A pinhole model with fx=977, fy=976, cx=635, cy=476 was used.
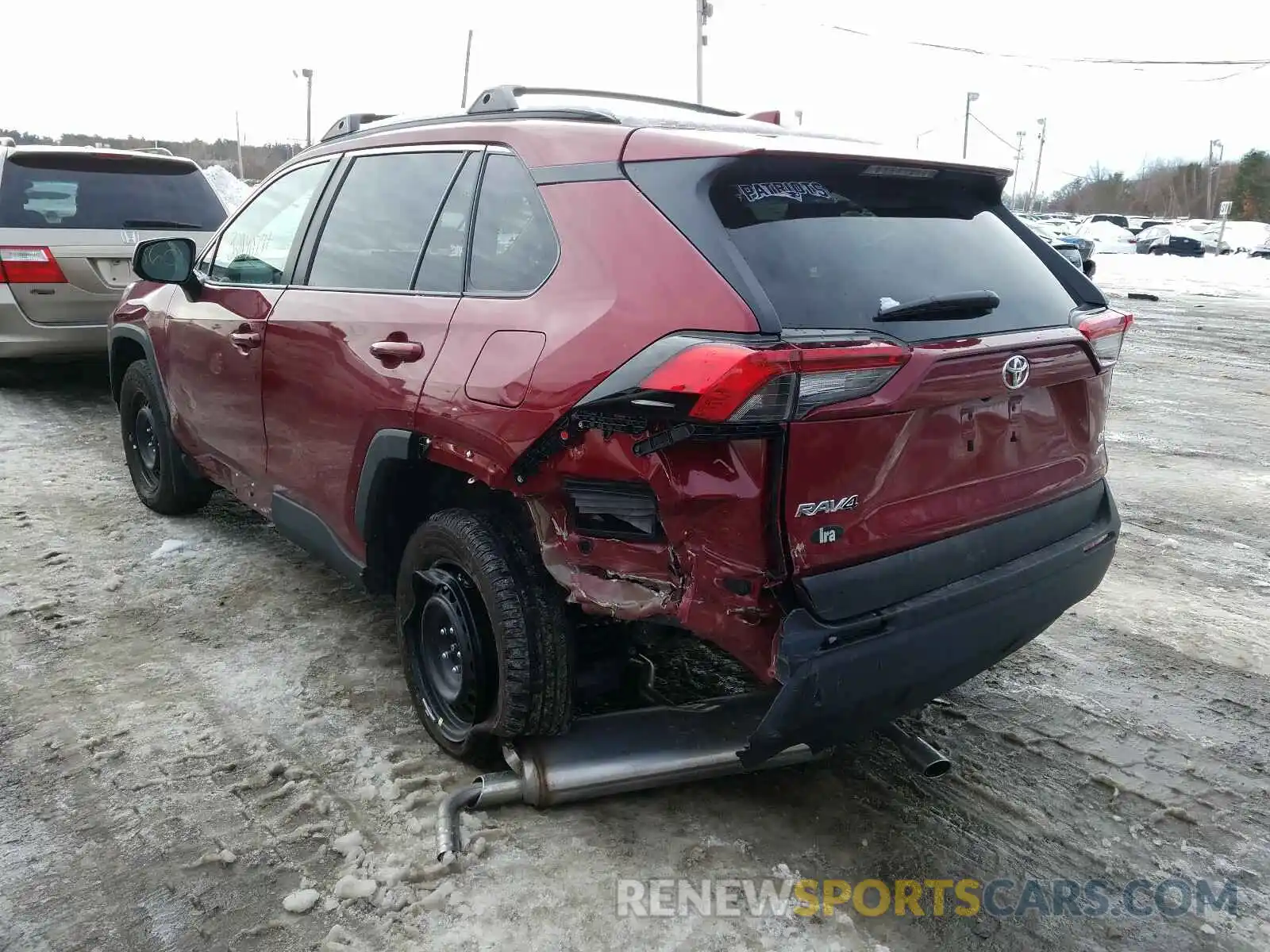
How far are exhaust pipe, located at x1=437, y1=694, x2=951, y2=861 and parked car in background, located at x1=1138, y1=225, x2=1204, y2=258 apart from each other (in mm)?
44929

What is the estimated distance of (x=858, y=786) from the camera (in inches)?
115

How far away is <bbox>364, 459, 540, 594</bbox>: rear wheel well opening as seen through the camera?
2834 millimetres

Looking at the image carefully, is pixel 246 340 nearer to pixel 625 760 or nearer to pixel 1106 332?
pixel 625 760

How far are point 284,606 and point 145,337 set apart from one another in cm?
170

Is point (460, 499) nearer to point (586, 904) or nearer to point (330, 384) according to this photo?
point (330, 384)

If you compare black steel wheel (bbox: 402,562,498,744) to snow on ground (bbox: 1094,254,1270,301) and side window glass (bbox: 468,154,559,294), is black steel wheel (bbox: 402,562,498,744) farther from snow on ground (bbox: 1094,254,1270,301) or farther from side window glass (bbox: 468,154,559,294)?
snow on ground (bbox: 1094,254,1270,301)

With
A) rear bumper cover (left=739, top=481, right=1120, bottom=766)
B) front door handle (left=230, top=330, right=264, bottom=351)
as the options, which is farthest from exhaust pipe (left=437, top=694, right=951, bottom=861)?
front door handle (left=230, top=330, right=264, bottom=351)

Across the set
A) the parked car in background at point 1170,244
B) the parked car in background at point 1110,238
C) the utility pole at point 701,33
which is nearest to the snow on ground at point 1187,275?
the parked car in background at point 1170,244

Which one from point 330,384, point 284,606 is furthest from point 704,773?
point 284,606

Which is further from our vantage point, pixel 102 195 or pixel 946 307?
pixel 102 195

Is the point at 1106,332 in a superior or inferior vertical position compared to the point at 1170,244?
inferior

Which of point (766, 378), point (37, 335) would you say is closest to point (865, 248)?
point (766, 378)

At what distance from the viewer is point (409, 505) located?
10.5 feet

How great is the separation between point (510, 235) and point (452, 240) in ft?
0.95
